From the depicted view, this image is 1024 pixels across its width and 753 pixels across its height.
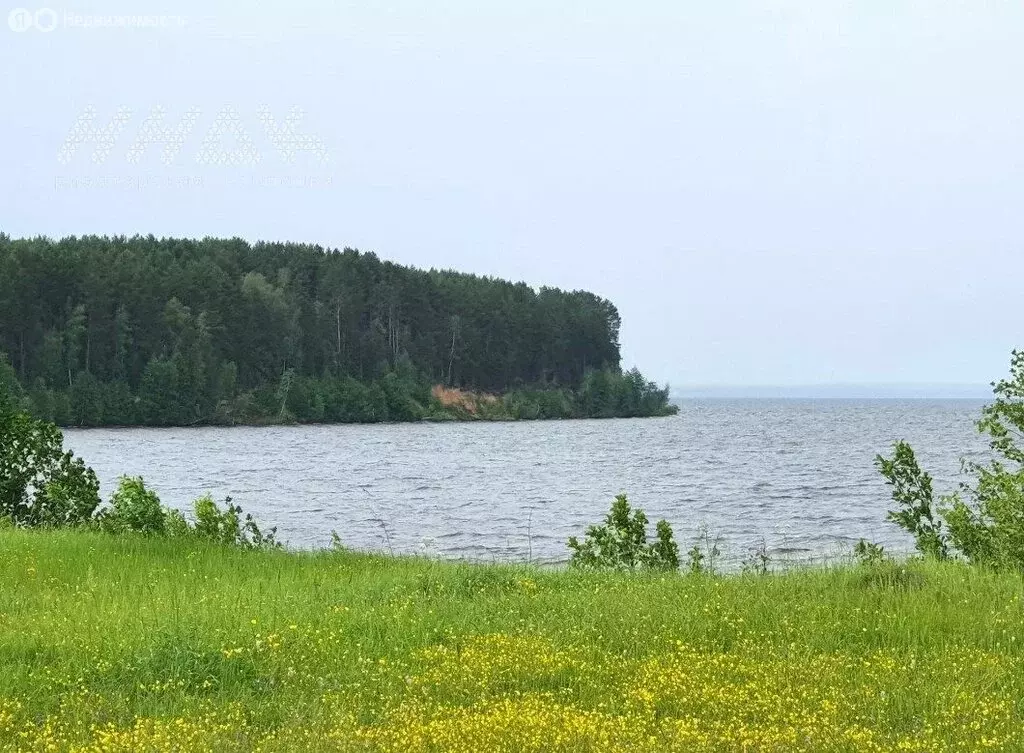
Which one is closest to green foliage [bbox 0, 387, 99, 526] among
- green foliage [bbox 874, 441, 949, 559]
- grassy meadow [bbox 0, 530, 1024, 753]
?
grassy meadow [bbox 0, 530, 1024, 753]

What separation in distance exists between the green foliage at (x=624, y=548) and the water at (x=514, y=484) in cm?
460

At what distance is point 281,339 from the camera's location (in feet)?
397

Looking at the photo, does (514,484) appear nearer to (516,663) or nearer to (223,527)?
(223,527)

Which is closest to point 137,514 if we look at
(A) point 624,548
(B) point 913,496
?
(A) point 624,548

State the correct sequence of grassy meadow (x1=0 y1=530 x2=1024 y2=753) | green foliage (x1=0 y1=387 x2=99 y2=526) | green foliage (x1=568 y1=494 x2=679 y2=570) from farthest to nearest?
green foliage (x1=0 y1=387 x2=99 y2=526)
green foliage (x1=568 y1=494 x2=679 y2=570)
grassy meadow (x1=0 y1=530 x2=1024 y2=753)

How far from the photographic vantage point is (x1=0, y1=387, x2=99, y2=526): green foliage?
72.5ft

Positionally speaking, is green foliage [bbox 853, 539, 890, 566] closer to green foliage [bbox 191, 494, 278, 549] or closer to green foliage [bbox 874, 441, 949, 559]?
green foliage [bbox 874, 441, 949, 559]

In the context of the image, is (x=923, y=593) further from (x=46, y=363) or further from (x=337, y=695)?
(x=46, y=363)

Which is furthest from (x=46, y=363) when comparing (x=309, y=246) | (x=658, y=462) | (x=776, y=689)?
(x=776, y=689)

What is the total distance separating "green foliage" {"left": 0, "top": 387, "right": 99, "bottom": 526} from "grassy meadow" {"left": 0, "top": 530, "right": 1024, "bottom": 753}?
886 cm

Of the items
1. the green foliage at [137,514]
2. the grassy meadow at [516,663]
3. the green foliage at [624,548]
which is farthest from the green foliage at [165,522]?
the green foliage at [624,548]

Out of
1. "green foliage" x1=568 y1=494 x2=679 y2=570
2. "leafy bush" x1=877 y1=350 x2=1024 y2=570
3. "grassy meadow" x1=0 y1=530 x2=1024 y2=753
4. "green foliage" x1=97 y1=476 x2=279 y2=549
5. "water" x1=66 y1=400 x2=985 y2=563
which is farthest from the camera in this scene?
"water" x1=66 y1=400 x2=985 y2=563

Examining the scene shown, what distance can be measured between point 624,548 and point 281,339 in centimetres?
10857

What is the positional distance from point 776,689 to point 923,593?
434 cm
